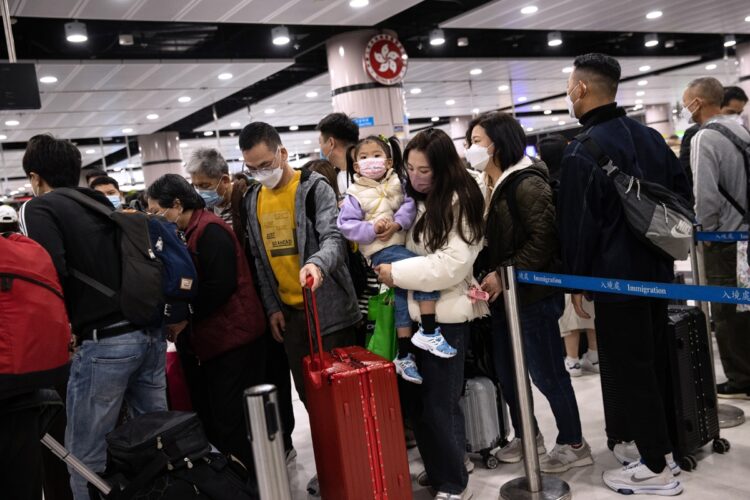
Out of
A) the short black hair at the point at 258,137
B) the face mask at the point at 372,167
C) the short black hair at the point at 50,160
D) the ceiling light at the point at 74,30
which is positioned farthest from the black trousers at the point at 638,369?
the ceiling light at the point at 74,30

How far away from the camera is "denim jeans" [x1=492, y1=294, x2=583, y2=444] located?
122 inches

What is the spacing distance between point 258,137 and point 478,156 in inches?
40.6

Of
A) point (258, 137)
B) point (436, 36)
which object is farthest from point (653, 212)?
point (436, 36)

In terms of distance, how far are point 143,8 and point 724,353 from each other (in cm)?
642

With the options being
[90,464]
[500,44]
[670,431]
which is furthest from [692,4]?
[90,464]

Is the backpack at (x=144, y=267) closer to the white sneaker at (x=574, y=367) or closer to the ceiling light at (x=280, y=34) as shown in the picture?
the white sneaker at (x=574, y=367)

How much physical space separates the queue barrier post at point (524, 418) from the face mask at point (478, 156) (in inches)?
24.1

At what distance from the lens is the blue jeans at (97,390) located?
263 centimetres

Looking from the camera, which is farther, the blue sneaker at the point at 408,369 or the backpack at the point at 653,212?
the blue sneaker at the point at 408,369

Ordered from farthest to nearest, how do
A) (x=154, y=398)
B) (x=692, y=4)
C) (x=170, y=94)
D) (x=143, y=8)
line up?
(x=170, y=94), (x=692, y=4), (x=143, y=8), (x=154, y=398)

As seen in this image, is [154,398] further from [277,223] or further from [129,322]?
[277,223]

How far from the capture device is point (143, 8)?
7.20 m

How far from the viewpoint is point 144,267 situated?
2.66 metres

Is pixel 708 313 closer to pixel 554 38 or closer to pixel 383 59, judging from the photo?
pixel 383 59
